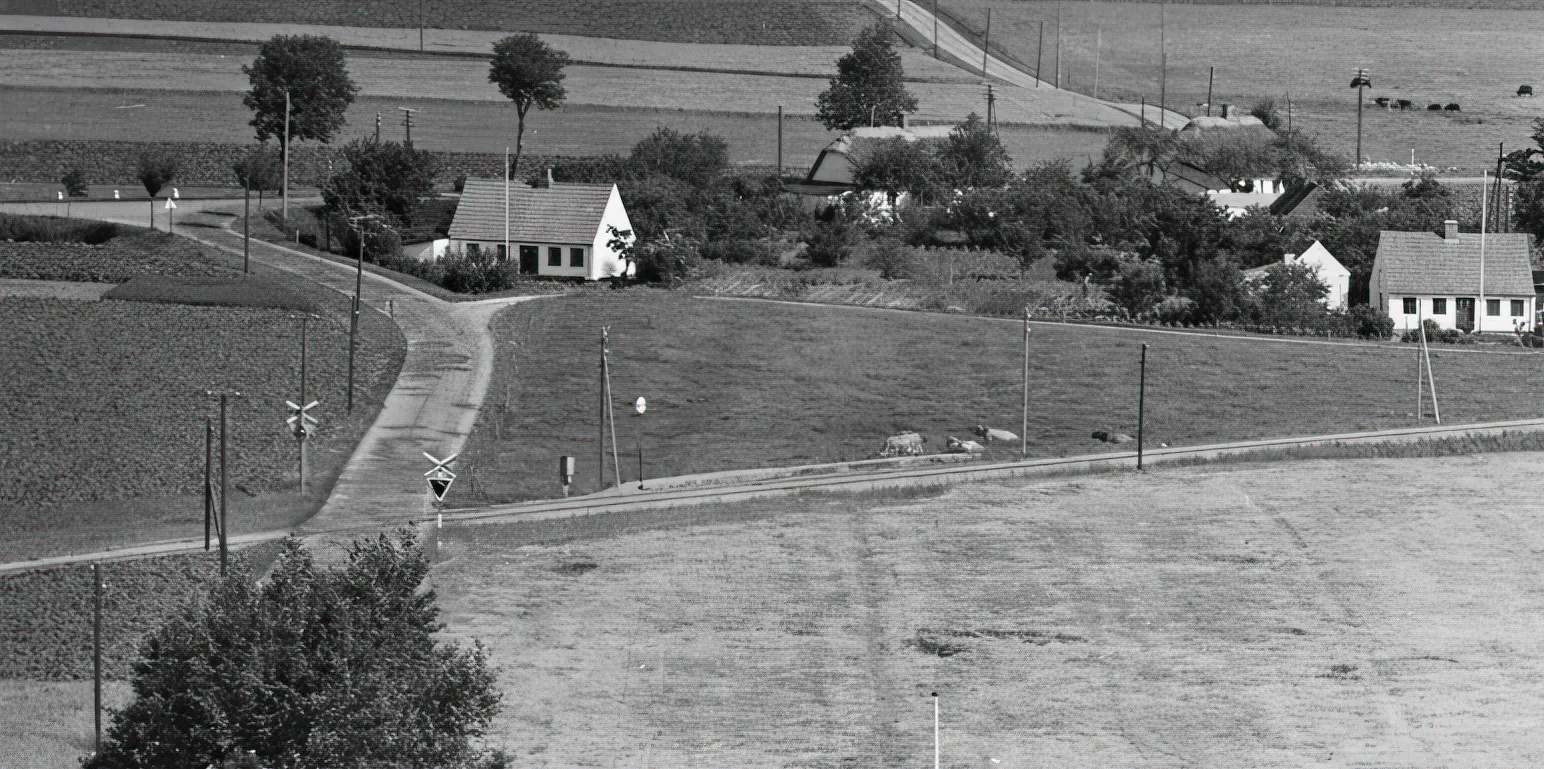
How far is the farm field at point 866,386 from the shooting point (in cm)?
6788

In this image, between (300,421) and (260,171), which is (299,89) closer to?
(260,171)

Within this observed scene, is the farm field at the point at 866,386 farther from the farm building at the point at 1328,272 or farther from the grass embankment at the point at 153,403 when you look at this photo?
the farm building at the point at 1328,272

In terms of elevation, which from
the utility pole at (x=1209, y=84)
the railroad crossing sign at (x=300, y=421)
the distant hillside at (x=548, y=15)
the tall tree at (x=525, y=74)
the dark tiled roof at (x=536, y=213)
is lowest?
the railroad crossing sign at (x=300, y=421)

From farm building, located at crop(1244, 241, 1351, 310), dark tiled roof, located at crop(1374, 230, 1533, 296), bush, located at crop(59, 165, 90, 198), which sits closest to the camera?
dark tiled roof, located at crop(1374, 230, 1533, 296)

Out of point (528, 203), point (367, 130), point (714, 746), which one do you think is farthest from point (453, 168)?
point (714, 746)

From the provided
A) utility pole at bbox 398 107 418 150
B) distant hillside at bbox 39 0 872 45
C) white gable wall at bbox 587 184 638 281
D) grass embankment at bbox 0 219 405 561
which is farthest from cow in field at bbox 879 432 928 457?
distant hillside at bbox 39 0 872 45

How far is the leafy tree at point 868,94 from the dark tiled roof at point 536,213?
32.7 metres

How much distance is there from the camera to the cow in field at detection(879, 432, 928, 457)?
67.4 meters

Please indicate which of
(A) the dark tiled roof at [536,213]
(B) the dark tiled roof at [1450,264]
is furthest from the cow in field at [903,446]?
(A) the dark tiled roof at [536,213]

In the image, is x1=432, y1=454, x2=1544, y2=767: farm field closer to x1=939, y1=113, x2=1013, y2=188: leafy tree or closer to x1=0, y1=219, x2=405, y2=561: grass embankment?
x1=0, y1=219, x2=405, y2=561: grass embankment

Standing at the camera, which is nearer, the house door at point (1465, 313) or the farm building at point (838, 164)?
the house door at point (1465, 313)

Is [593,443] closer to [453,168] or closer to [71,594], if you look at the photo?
[71,594]

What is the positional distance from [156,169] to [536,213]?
24313 mm

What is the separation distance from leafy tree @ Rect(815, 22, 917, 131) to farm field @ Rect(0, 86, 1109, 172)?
2672 millimetres
